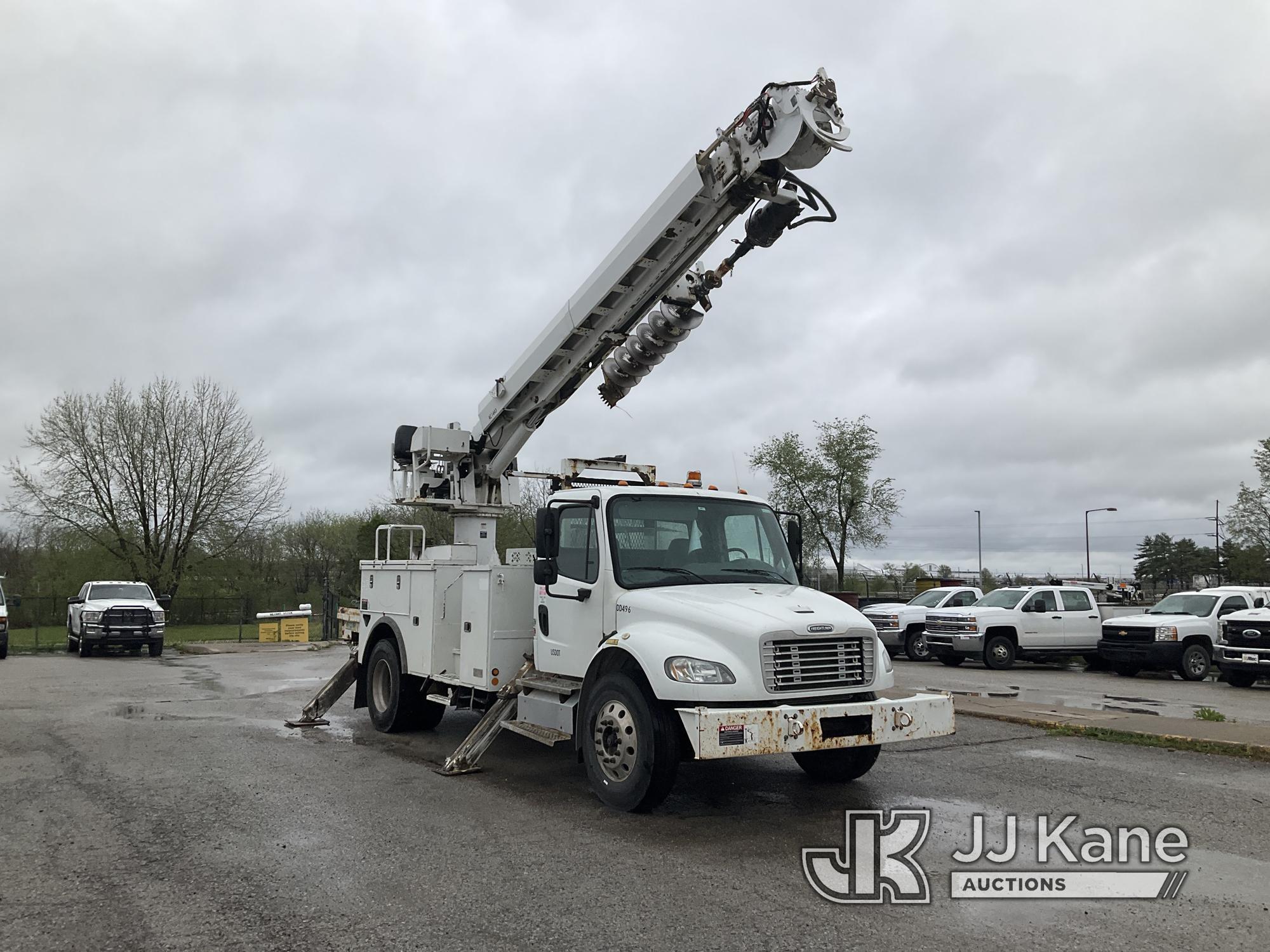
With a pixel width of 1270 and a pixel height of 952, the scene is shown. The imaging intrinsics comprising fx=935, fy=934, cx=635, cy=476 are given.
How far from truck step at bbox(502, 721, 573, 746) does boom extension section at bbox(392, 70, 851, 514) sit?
135 inches

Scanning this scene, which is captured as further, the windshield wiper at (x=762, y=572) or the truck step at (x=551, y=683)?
the windshield wiper at (x=762, y=572)

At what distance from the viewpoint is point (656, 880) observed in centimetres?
512

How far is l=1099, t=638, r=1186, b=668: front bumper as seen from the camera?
59.1ft

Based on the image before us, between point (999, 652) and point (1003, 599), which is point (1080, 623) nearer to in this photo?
point (1003, 599)

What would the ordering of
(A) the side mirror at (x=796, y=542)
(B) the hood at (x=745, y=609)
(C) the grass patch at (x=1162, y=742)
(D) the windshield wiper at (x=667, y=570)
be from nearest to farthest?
(B) the hood at (x=745, y=609) → (D) the windshield wiper at (x=667, y=570) → (A) the side mirror at (x=796, y=542) → (C) the grass patch at (x=1162, y=742)

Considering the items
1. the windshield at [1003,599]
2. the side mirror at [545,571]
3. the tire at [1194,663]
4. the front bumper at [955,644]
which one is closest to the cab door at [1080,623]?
the windshield at [1003,599]

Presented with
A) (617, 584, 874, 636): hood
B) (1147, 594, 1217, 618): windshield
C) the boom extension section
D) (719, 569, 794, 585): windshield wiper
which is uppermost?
Answer: the boom extension section

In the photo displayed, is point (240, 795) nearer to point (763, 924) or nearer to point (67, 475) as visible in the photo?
point (763, 924)

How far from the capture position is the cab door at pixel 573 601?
7391 mm

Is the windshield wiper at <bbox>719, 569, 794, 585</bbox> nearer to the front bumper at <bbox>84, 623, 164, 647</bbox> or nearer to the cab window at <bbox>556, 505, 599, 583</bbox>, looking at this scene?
the cab window at <bbox>556, 505, 599, 583</bbox>

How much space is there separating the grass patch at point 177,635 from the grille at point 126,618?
4.76 metres

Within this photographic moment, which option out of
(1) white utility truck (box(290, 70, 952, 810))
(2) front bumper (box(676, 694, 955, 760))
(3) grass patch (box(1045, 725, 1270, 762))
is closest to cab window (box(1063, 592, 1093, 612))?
(3) grass patch (box(1045, 725, 1270, 762))

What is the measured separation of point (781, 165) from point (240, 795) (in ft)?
21.3

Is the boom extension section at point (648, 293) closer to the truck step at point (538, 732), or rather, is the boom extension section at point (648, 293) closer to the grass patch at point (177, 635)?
the truck step at point (538, 732)
